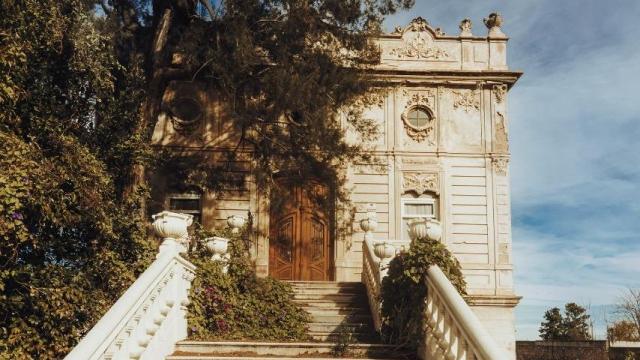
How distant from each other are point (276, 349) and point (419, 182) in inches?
424

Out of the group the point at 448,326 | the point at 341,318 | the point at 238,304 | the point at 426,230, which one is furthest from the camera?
the point at 341,318

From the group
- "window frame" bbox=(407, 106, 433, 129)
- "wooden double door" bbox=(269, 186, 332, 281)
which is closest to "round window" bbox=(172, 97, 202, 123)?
"wooden double door" bbox=(269, 186, 332, 281)

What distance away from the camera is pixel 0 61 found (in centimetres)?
848

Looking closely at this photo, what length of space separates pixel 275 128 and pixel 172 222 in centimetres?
648

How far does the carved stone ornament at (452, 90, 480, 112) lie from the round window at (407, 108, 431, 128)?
0.81 meters

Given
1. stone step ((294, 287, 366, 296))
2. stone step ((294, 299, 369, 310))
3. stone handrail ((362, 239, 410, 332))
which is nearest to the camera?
stone handrail ((362, 239, 410, 332))

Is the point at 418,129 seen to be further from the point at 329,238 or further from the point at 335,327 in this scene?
the point at 335,327

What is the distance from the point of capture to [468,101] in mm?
18844

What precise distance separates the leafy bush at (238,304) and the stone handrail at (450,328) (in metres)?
3.11

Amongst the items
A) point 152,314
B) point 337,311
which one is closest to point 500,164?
point 337,311

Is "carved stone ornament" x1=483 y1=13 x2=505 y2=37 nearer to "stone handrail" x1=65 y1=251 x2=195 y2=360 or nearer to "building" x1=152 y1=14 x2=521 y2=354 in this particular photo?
"building" x1=152 y1=14 x2=521 y2=354

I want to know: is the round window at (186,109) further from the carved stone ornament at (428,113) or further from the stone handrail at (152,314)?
the stone handrail at (152,314)

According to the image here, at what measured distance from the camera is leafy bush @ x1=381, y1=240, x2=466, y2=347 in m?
7.88

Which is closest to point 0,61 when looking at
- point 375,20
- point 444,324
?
point 444,324
